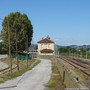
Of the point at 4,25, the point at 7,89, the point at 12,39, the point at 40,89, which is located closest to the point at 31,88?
the point at 40,89

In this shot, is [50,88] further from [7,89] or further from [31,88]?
[7,89]

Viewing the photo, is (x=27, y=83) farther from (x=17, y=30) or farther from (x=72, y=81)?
(x=17, y=30)

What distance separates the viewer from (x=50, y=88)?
1399cm

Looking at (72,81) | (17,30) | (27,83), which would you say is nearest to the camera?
(72,81)

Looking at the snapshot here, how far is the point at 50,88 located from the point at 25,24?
146 feet

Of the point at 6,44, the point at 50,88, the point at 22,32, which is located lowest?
the point at 50,88

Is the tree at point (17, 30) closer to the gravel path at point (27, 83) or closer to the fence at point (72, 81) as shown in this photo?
the gravel path at point (27, 83)

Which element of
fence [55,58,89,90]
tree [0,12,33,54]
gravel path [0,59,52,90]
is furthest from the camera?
tree [0,12,33,54]

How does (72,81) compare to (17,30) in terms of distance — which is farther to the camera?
(17,30)

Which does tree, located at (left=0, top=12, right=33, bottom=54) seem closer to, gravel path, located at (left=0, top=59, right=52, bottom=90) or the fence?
gravel path, located at (left=0, top=59, right=52, bottom=90)

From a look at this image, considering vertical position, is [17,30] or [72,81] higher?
[17,30]

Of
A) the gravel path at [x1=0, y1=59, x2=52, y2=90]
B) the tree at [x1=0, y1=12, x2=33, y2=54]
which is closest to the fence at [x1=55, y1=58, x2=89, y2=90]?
the gravel path at [x1=0, y1=59, x2=52, y2=90]

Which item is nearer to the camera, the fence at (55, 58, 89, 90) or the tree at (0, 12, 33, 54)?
the fence at (55, 58, 89, 90)

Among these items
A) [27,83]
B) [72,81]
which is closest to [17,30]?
[27,83]
